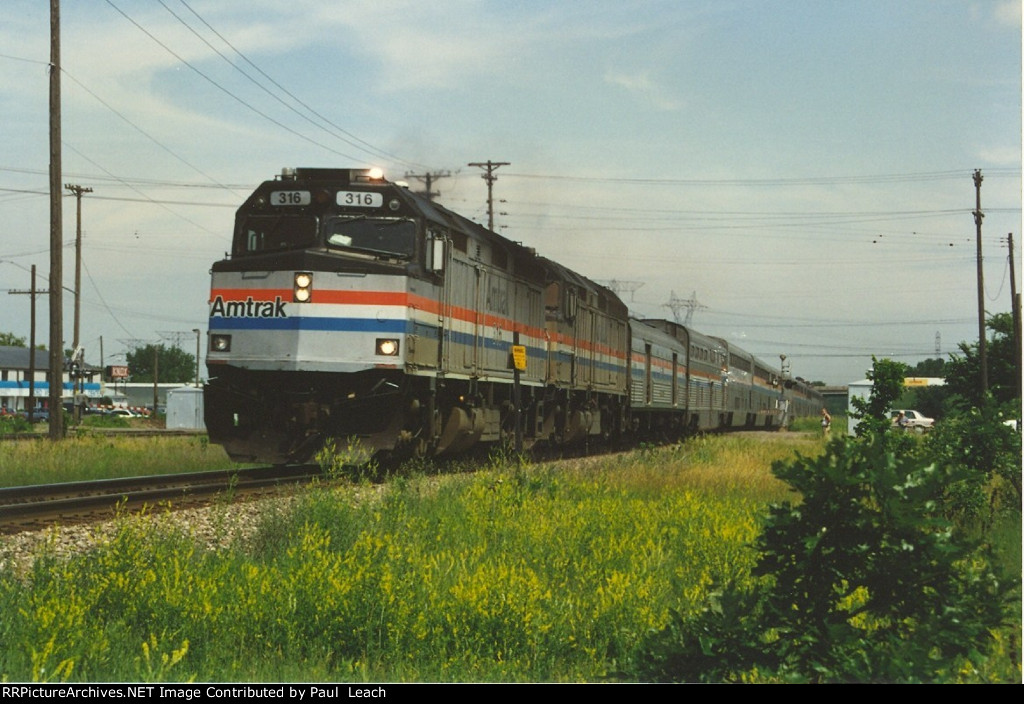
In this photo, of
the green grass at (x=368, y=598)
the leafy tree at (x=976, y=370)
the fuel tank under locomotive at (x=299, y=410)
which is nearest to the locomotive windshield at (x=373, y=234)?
the fuel tank under locomotive at (x=299, y=410)

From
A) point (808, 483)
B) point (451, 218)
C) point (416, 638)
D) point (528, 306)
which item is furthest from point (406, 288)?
point (808, 483)

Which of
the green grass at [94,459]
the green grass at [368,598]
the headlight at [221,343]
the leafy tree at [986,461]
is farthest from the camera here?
the green grass at [94,459]

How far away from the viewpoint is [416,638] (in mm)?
6414

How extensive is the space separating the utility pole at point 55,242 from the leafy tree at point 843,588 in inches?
722

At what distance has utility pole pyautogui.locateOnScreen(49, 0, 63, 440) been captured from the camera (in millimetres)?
21500

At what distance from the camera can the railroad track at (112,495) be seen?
11539 millimetres

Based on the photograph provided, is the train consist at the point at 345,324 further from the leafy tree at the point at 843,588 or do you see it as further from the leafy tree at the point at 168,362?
the leafy tree at the point at 168,362

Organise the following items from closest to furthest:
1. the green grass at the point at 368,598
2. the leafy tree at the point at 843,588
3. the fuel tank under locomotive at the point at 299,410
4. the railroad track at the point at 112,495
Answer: the leafy tree at the point at 843,588 → the green grass at the point at 368,598 → the railroad track at the point at 112,495 → the fuel tank under locomotive at the point at 299,410

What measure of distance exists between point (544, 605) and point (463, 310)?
10814 mm

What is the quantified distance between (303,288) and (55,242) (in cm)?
883

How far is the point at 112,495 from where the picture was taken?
13.3 metres

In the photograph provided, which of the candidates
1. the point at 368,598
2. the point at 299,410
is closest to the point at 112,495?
the point at 299,410

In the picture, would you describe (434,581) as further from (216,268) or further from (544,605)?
(216,268)

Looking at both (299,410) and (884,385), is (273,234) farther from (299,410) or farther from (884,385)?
(884,385)
